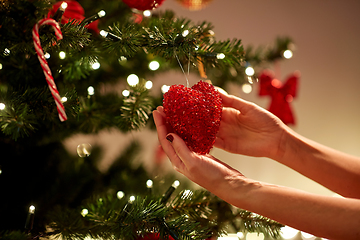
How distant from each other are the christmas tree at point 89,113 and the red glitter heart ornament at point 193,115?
0.07 m

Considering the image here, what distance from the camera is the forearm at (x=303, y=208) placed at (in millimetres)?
404

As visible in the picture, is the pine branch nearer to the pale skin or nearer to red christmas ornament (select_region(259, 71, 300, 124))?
the pale skin

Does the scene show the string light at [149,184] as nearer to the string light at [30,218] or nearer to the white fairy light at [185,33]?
the string light at [30,218]

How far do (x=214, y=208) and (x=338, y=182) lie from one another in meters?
0.31

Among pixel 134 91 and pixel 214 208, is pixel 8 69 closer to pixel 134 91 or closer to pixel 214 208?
pixel 134 91

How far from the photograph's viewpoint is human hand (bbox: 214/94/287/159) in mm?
626

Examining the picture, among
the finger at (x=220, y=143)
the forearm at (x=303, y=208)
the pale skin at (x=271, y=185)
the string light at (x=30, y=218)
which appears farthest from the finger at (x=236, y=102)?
the string light at (x=30, y=218)

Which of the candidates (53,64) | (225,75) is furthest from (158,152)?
(53,64)

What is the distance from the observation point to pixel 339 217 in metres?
0.41

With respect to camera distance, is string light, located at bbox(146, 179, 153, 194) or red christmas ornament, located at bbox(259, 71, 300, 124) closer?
string light, located at bbox(146, 179, 153, 194)

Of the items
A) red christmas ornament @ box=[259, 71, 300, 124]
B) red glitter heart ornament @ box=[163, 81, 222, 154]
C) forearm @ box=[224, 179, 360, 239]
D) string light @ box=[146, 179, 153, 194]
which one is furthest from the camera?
red christmas ornament @ box=[259, 71, 300, 124]

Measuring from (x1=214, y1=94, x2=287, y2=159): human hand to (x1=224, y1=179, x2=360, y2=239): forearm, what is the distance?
0.20 metres

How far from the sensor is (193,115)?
0.51 m

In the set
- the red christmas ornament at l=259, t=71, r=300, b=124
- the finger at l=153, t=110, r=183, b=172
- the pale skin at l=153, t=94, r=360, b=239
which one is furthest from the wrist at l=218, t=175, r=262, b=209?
the red christmas ornament at l=259, t=71, r=300, b=124
